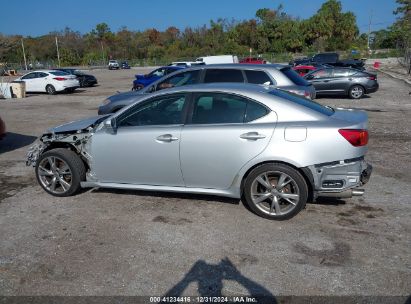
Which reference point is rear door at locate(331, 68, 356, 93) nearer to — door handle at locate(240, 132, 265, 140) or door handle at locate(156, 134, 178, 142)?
door handle at locate(240, 132, 265, 140)

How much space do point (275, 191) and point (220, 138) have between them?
2.88 feet

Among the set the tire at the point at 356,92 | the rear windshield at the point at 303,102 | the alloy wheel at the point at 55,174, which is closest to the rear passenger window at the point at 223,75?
the rear windshield at the point at 303,102

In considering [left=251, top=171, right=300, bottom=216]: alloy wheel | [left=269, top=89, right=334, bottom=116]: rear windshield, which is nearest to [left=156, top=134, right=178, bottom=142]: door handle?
[left=251, top=171, right=300, bottom=216]: alloy wheel

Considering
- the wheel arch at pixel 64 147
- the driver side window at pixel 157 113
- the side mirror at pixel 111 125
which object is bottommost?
the wheel arch at pixel 64 147

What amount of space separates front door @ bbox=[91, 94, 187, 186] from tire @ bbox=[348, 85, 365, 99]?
1373cm

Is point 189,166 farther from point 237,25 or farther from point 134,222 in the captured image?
point 237,25

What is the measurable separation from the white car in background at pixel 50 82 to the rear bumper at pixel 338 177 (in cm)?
2084

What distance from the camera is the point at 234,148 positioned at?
4.40m

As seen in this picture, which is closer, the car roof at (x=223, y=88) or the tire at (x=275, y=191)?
the tire at (x=275, y=191)

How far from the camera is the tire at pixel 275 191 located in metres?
4.30

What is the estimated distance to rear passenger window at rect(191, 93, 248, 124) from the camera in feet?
14.9

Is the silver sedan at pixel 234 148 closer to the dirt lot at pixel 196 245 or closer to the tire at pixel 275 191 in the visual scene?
the tire at pixel 275 191

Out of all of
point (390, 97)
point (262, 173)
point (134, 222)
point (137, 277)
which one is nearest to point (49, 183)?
point (134, 222)

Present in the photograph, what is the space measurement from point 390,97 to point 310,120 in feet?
47.0
